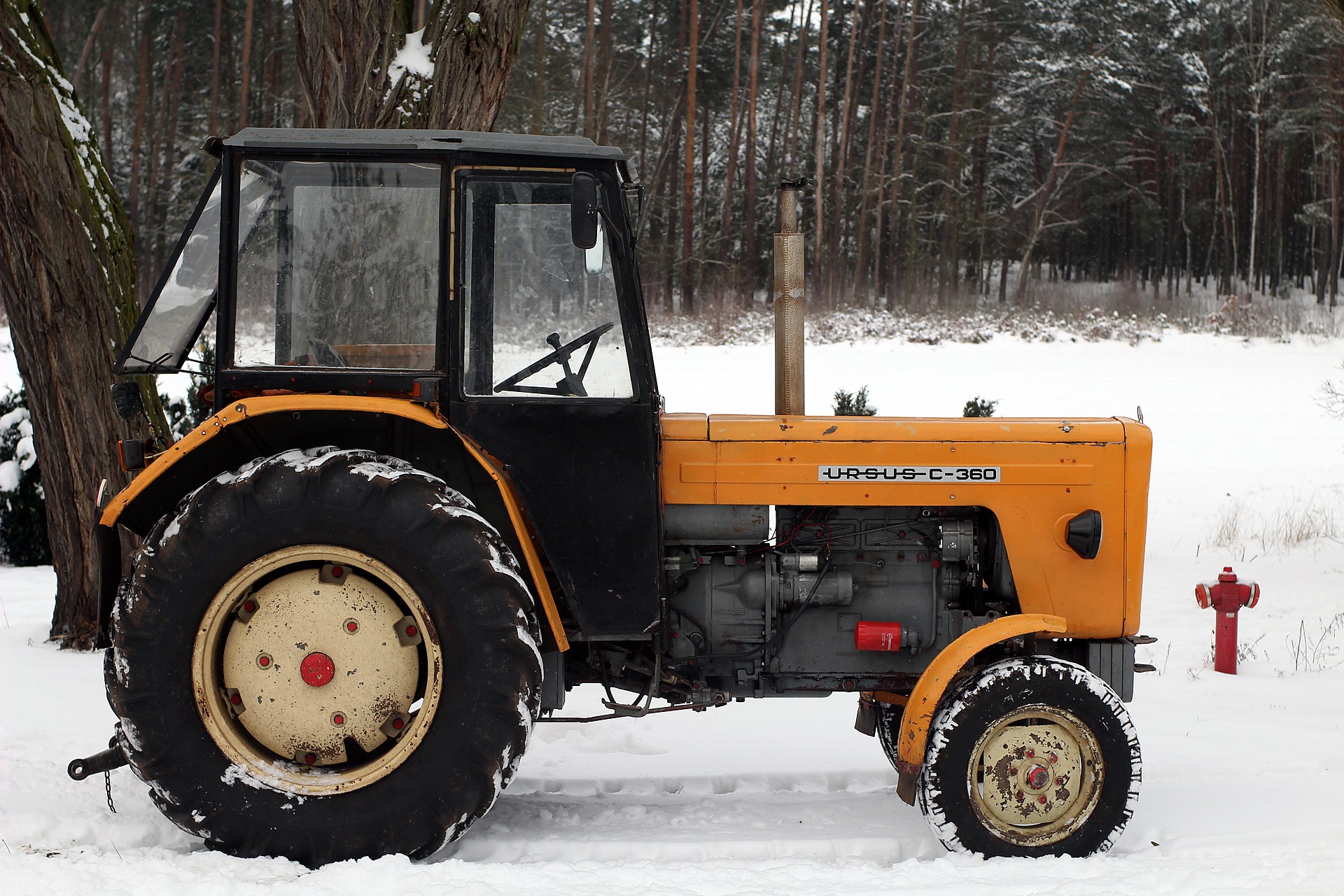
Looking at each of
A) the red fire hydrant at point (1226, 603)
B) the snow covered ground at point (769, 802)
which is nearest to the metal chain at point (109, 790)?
the snow covered ground at point (769, 802)

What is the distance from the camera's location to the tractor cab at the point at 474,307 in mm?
3270

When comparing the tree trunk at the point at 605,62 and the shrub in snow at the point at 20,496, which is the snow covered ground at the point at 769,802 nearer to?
the shrub in snow at the point at 20,496

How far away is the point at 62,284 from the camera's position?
17.4ft

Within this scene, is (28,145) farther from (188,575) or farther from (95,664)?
(188,575)

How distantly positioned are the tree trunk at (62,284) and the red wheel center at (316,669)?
260 cm

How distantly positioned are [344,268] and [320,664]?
1.20 metres

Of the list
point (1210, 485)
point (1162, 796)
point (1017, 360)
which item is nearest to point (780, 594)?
point (1162, 796)

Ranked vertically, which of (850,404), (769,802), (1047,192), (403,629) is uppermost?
(1047,192)

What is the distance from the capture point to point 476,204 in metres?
3.29

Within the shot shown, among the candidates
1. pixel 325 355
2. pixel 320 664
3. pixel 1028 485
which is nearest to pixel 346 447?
pixel 325 355

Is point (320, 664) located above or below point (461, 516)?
below

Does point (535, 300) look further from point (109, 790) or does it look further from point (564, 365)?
point (109, 790)

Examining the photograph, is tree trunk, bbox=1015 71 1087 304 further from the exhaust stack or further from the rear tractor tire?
the rear tractor tire

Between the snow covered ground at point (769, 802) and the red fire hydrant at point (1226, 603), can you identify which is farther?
the red fire hydrant at point (1226, 603)
